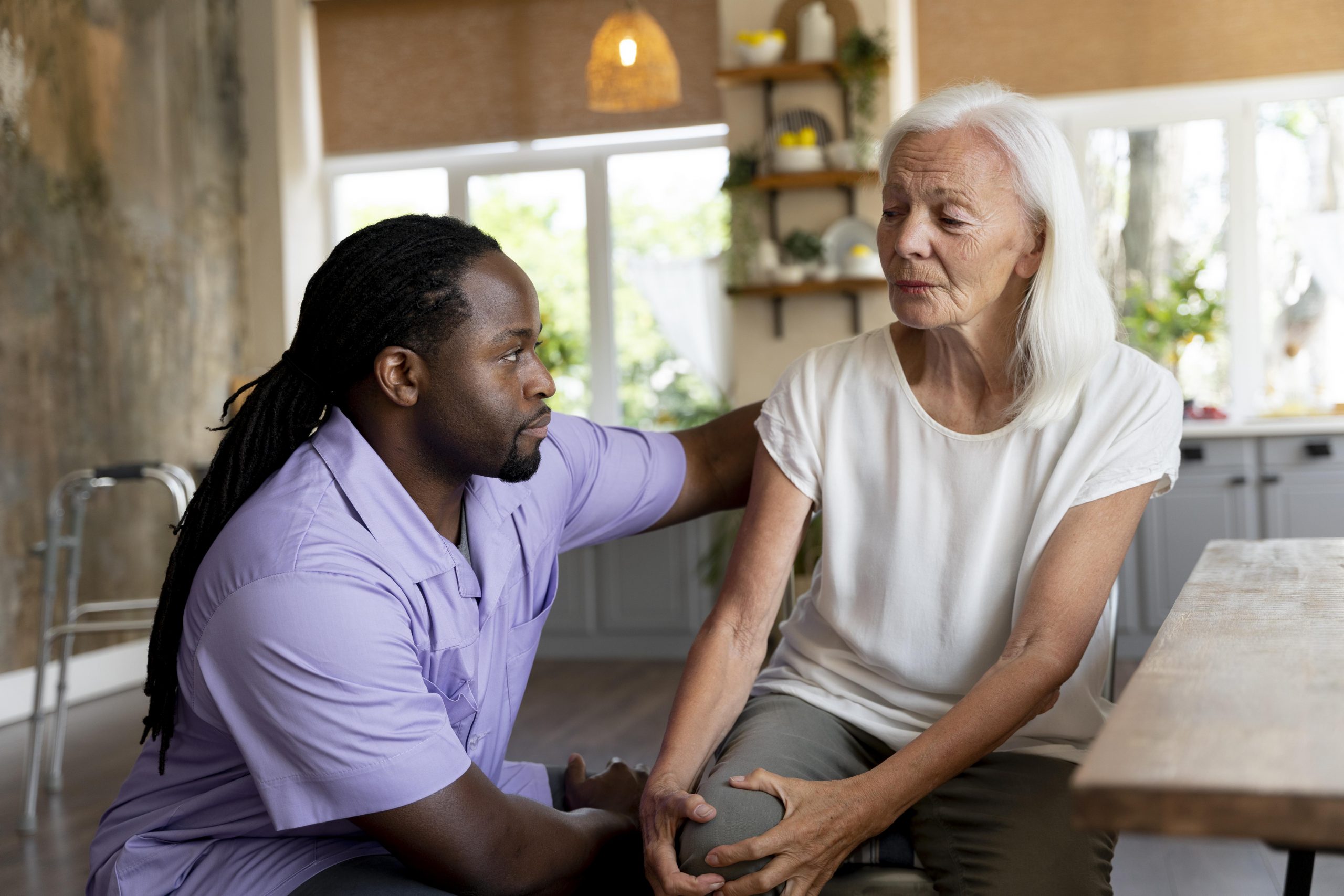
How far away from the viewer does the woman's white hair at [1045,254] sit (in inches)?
55.4

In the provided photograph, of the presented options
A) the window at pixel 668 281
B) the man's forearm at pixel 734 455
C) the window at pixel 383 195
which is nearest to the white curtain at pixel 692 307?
the window at pixel 668 281

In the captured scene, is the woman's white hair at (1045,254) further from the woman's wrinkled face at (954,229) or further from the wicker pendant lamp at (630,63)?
the wicker pendant lamp at (630,63)

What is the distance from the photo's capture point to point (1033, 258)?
1.46m

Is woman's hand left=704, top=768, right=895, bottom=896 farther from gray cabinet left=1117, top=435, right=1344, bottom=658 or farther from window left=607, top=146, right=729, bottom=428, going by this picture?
window left=607, top=146, right=729, bottom=428

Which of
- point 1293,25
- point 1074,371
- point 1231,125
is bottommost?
point 1074,371

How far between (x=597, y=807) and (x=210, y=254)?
4565 mm

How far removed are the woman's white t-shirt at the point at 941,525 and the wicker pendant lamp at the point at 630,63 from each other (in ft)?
9.58

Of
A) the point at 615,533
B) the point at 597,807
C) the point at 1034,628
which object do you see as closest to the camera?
the point at 1034,628

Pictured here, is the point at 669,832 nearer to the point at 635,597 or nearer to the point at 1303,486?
the point at 635,597

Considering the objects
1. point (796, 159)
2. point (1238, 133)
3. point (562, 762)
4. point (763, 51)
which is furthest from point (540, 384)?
point (1238, 133)

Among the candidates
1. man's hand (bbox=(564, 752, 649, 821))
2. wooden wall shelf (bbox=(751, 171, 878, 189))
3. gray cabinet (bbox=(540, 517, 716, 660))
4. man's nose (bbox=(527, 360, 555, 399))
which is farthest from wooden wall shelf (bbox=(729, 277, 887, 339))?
man's nose (bbox=(527, 360, 555, 399))

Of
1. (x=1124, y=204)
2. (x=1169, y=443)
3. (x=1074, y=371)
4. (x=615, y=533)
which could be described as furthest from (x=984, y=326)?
(x=1124, y=204)

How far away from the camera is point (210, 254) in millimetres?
5461

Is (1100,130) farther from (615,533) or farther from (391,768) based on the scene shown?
(391,768)
